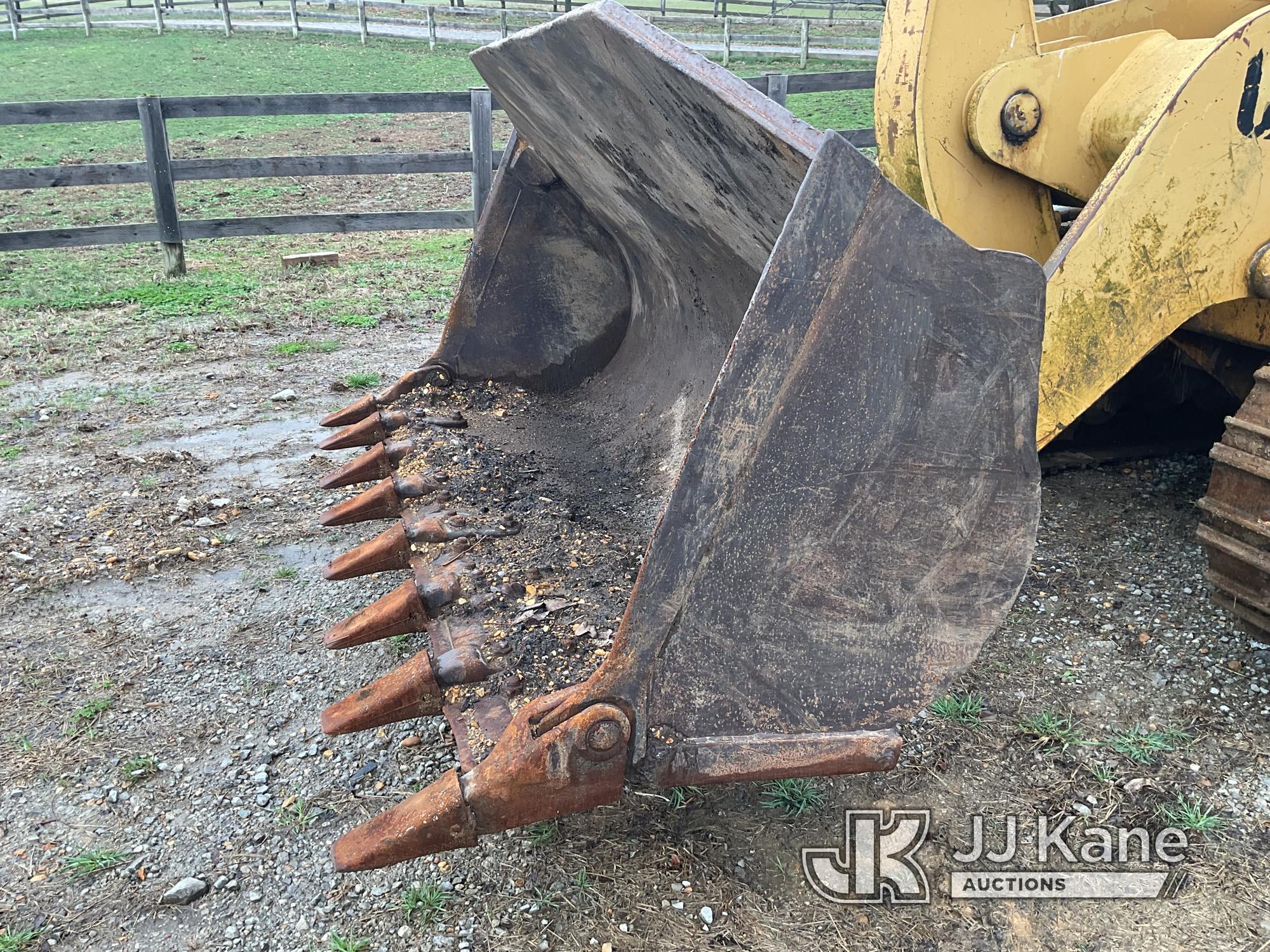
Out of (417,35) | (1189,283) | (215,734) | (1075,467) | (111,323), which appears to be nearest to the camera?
(1189,283)

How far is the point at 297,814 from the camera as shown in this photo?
2475mm

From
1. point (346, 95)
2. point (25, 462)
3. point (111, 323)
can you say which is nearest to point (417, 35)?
point (346, 95)

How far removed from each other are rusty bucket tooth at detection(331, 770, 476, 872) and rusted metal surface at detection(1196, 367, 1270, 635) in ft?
7.09

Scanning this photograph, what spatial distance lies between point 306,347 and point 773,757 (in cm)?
522

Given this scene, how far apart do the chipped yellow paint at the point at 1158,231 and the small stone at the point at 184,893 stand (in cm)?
229

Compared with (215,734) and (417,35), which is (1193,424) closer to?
(215,734)

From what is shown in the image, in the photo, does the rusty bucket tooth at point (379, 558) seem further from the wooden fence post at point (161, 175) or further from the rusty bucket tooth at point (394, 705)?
the wooden fence post at point (161, 175)

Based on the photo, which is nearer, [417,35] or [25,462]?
[25,462]

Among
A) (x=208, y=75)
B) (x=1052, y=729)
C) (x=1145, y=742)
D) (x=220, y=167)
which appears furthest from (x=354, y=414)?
(x=208, y=75)

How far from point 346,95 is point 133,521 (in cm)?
518

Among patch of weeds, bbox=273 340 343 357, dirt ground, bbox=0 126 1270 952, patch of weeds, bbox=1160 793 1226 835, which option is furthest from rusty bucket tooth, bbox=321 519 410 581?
patch of weeds, bbox=273 340 343 357

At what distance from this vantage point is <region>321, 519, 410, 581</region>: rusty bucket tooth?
2.75m

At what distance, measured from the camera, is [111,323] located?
6758 mm

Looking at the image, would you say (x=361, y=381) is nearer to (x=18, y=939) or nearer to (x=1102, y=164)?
(x=18, y=939)
